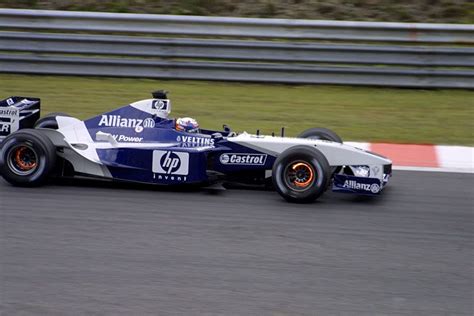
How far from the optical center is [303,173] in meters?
7.36

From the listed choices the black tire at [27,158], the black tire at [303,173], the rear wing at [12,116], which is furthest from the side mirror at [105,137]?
the black tire at [303,173]

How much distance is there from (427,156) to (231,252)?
423cm

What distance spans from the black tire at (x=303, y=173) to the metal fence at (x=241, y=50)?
498cm

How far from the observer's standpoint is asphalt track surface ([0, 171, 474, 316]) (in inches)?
200

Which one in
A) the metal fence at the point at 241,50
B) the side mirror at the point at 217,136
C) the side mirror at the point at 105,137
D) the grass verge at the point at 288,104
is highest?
the metal fence at the point at 241,50

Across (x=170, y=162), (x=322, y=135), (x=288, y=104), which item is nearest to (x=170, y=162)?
(x=170, y=162)

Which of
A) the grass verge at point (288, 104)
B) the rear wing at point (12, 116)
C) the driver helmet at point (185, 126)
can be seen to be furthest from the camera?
the grass verge at point (288, 104)

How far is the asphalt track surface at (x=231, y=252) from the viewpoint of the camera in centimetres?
508

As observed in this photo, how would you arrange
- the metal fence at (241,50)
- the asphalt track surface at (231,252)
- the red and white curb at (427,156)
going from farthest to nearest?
the metal fence at (241,50), the red and white curb at (427,156), the asphalt track surface at (231,252)

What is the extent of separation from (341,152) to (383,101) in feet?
15.0

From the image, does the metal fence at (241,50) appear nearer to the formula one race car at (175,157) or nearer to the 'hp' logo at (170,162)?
the formula one race car at (175,157)

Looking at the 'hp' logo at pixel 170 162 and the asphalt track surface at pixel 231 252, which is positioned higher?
the 'hp' logo at pixel 170 162

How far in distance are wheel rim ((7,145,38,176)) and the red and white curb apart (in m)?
3.84

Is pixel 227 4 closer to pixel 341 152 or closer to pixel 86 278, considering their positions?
pixel 341 152
